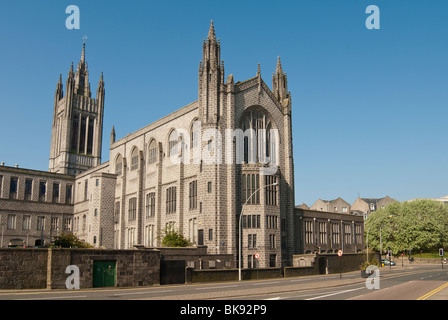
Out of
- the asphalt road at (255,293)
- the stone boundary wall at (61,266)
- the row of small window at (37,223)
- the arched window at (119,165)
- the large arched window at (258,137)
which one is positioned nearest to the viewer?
the asphalt road at (255,293)

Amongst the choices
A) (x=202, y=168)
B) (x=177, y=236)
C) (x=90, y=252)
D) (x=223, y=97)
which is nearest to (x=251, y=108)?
(x=223, y=97)

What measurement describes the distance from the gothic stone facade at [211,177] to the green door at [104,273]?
44.8 feet

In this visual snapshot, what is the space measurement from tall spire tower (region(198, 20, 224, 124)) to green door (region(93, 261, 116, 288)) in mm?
26224

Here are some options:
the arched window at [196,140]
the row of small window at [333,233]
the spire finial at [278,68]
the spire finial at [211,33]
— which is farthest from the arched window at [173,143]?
the row of small window at [333,233]

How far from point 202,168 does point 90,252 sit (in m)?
24.1

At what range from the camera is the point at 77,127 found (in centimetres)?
11631

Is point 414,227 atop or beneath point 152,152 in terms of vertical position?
beneath

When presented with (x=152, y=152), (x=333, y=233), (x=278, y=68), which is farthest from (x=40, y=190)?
(x=333, y=233)

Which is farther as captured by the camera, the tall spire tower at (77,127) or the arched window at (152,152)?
the tall spire tower at (77,127)

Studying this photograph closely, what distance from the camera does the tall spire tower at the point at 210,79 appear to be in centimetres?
5581

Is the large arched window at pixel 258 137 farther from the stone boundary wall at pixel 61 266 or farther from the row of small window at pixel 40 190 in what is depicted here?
the row of small window at pixel 40 190

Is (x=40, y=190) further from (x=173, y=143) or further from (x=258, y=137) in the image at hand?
(x=258, y=137)

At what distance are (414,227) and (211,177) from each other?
5559 cm
